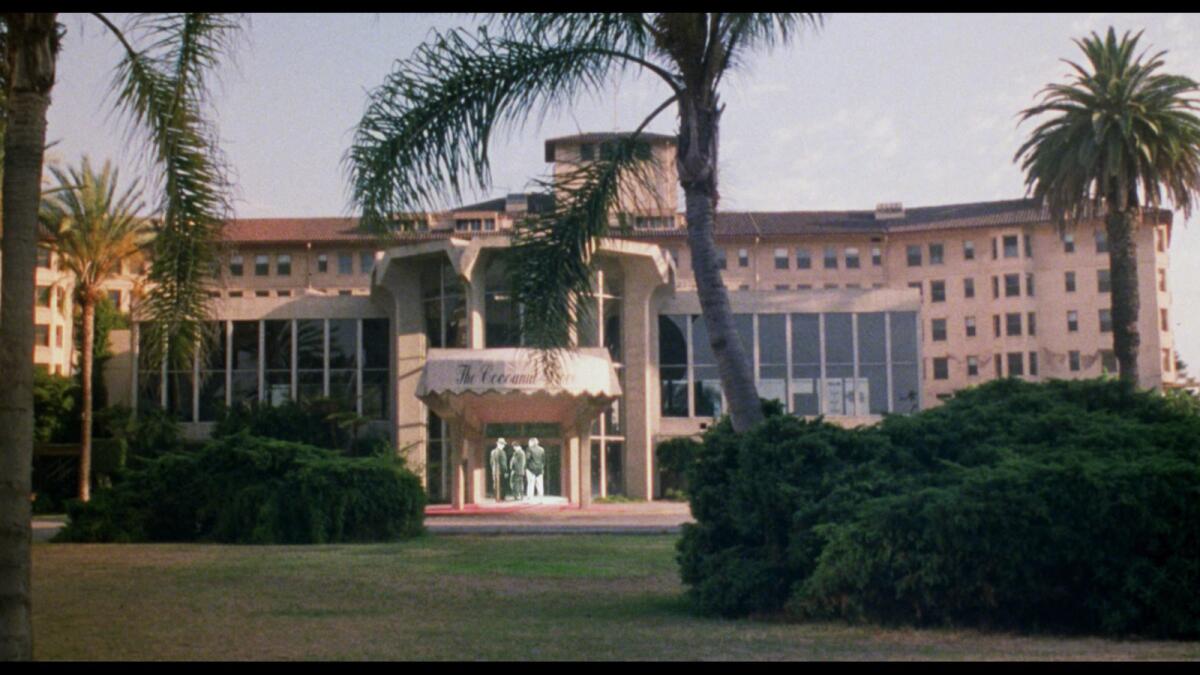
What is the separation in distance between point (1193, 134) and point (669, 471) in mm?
26668

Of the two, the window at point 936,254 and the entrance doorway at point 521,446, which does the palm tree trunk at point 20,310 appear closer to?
the entrance doorway at point 521,446

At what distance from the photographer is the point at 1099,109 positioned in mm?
37250

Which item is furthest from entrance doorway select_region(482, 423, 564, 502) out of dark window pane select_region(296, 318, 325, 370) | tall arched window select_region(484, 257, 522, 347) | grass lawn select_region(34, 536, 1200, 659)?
grass lawn select_region(34, 536, 1200, 659)

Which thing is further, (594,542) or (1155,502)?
(594,542)

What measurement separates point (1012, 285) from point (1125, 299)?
67.1 meters

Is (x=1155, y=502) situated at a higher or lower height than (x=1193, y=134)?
lower

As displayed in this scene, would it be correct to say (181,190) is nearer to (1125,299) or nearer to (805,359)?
(1125,299)

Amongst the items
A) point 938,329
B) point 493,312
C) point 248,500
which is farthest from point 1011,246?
point 248,500

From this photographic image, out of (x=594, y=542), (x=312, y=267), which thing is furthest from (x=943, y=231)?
(x=594, y=542)

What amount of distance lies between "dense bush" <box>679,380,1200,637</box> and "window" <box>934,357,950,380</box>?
89786 millimetres

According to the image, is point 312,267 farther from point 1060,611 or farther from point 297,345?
point 1060,611

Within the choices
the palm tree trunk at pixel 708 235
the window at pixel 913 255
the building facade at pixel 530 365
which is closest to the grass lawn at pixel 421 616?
the palm tree trunk at pixel 708 235

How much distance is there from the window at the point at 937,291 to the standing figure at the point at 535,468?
59.9 meters

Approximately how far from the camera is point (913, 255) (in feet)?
335
